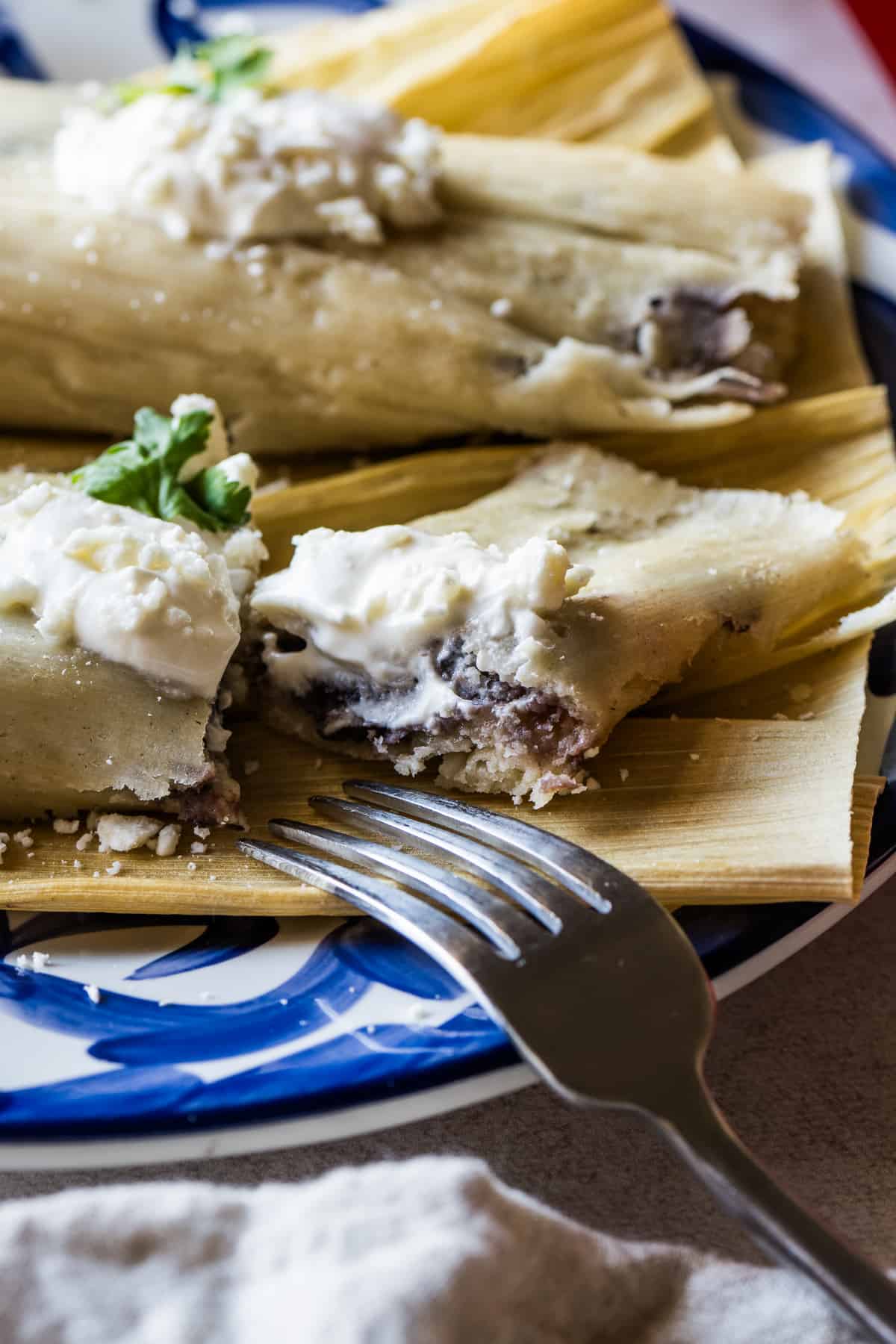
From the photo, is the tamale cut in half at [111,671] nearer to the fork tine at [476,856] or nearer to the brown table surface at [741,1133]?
the fork tine at [476,856]

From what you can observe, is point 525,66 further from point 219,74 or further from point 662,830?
point 662,830

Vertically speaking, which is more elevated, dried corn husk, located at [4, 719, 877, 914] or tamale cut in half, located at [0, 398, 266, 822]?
tamale cut in half, located at [0, 398, 266, 822]

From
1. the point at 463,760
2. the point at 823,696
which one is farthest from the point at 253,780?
the point at 823,696

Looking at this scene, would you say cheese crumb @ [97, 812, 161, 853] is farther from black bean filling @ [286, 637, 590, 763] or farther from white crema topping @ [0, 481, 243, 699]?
black bean filling @ [286, 637, 590, 763]

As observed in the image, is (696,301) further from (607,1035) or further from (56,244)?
(607,1035)

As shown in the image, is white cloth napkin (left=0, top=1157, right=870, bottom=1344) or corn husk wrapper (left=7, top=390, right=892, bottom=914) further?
corn husk wrapper (left=7, top=390, right=892, bottom=914)

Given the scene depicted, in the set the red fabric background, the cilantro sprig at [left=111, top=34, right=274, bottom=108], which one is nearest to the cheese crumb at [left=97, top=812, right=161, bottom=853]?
the cilantro sprig at [left=111, top=34, right=274, bottom=108]
